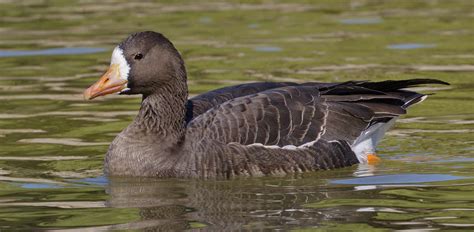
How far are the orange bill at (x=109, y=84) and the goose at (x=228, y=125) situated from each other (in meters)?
0.01

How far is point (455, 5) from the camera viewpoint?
25.0 metres

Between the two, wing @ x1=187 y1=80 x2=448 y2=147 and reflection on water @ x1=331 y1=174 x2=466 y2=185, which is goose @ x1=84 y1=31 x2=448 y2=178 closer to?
wing @ x1=187 y1=80 x2=448 y2=147

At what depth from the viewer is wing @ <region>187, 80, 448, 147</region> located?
44.6 ft

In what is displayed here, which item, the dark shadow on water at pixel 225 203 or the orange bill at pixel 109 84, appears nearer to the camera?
the dark shadow on water at pixel 225 203

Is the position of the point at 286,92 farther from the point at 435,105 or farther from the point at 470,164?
the point at 435,105


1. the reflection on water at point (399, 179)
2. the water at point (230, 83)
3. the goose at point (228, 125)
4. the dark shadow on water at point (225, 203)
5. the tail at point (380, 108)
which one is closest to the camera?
the dark shadow on water at point (225, 203)

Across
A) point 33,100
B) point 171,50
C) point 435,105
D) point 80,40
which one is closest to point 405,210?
point 171,50

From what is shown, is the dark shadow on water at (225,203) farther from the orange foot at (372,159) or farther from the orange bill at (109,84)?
the orange foot at (372,159)

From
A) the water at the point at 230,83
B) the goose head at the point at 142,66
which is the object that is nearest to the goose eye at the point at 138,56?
the goose head at the point at 142,66

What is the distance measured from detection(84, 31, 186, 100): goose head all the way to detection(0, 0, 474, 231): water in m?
1.06

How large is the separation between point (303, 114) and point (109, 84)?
7.29 ft

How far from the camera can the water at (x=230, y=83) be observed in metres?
11.5

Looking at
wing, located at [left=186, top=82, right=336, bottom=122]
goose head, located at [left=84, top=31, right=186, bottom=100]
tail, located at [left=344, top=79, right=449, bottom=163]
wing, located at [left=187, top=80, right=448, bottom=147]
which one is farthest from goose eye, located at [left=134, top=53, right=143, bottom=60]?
tail, located at [left=344, top=79, right=449, bottom=163]

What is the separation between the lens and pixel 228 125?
1357 centimetres
